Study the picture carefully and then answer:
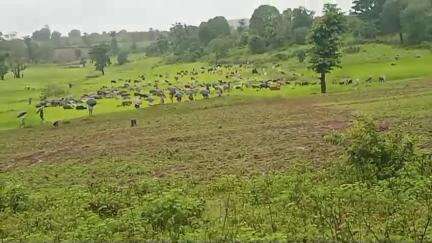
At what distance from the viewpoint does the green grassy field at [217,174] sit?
44.9 feet

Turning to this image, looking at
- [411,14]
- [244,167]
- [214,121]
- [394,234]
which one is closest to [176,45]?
[411,14]

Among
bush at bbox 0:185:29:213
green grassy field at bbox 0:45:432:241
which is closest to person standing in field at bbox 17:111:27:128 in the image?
green grassy field at bbox 0:45:432:241

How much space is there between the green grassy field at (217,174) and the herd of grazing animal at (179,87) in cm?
502

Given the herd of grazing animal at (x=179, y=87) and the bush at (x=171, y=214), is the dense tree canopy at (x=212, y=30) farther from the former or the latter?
the bush at (x=171, y=214)

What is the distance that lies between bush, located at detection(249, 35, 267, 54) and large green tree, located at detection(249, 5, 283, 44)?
3.27 meters

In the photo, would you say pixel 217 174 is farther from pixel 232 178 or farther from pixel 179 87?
pixel 179 87

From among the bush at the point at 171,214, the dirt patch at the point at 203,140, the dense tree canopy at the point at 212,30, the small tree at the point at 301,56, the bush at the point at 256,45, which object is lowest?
the dirt patch at the point at 203,140

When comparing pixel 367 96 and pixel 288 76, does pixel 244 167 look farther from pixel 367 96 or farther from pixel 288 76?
pixel 288 76

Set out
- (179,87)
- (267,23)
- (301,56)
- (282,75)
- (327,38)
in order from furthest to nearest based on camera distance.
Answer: (267,23) → (301,56) → (282,75) → (179,87) → (327,38)

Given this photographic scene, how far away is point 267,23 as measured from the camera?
128500 mm

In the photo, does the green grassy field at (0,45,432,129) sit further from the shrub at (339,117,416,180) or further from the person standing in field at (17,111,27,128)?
the shrub at (339,117,416,180)

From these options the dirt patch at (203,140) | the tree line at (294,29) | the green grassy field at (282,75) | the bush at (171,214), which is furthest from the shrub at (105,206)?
the tree line at (294,29)

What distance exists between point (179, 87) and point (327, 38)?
2391cm

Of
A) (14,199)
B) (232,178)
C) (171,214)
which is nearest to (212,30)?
(232,178)
